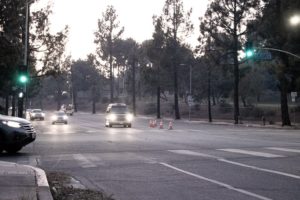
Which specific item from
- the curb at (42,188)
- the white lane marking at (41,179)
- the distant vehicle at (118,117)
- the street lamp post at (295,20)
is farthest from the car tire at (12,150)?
the street lamp post at (295,20)

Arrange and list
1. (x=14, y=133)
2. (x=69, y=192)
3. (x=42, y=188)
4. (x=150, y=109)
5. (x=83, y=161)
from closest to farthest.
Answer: (x=42, y=188) → (x=69, y=192) → (x=83, y=161) → (x=14, y=133) → (x=150, y=109)

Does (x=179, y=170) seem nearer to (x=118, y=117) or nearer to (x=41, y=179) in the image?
(x=41, y=179)

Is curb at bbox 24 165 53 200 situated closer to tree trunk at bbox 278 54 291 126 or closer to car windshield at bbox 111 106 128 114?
car windshield at bbox 111 106 128 114

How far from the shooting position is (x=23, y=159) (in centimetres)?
1770

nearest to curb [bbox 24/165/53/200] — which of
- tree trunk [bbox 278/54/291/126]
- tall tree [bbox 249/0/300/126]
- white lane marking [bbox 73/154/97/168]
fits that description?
white lane marking [bbox 73/154/97/168]

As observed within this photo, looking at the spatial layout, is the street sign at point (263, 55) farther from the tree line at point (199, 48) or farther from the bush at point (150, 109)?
the bush at point (150, 109)

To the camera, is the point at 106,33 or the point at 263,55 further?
the point at 106,33

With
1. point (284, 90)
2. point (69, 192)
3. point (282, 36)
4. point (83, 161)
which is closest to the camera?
point (69, 192)

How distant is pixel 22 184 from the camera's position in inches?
423

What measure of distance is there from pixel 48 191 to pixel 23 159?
7.97 m

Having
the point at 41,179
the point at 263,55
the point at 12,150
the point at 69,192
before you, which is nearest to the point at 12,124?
the point at 12,150

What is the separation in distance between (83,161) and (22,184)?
20.9 ft

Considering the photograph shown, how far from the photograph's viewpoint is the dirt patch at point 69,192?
32.7 ft

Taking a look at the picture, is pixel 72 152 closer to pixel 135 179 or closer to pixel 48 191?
pixel 135 179
